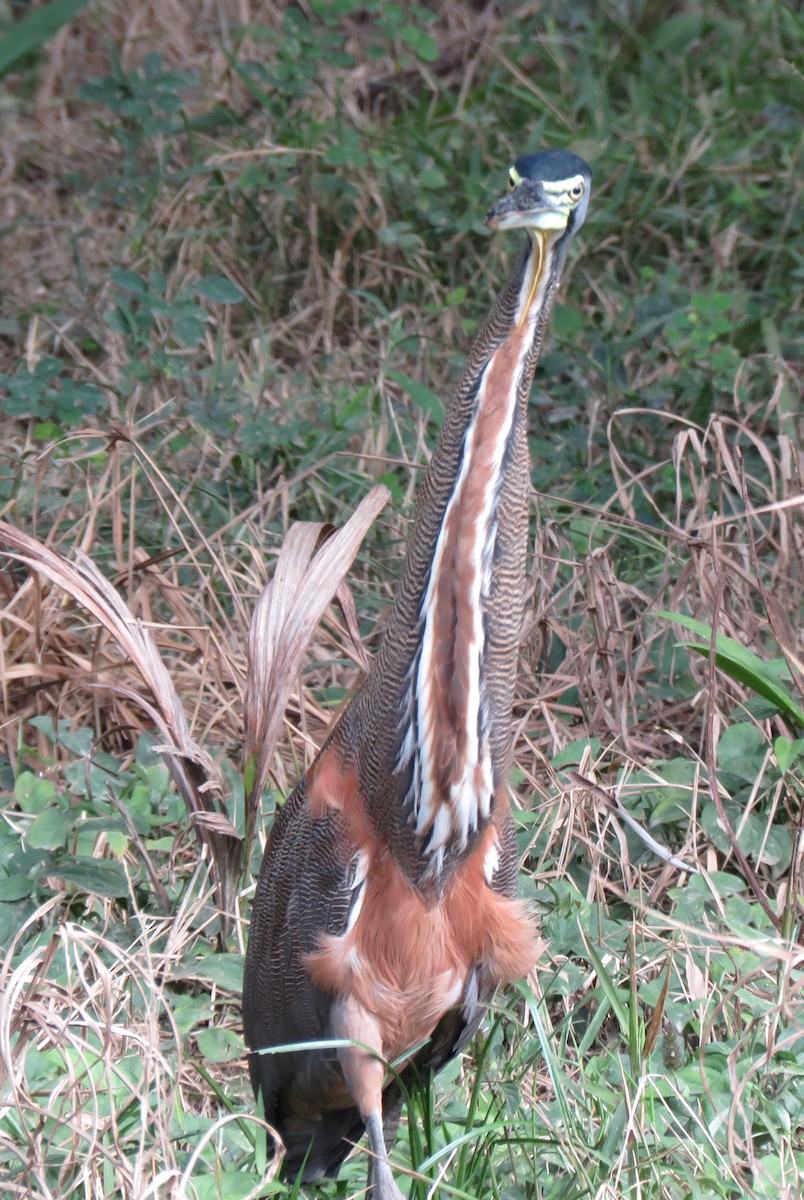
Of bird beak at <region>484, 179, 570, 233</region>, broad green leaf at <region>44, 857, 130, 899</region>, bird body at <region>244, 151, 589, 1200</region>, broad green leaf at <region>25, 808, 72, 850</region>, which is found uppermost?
bird beak at <region>484, 179, 570, 233</region>

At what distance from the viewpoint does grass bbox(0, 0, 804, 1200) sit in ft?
8.57

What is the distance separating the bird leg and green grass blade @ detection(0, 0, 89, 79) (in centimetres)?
385

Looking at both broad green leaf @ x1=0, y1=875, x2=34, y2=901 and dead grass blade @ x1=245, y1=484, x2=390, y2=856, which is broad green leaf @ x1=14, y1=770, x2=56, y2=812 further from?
dead grass blade @ x1=245, y1=484, x2=390, y2=856

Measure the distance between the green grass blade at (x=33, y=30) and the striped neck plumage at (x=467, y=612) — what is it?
3.43m

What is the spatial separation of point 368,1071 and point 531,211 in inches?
56.3

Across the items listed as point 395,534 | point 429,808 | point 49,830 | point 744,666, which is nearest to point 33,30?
point 395,534

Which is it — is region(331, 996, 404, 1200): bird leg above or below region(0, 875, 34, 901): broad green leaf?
above

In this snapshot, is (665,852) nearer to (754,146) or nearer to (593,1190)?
(593,1190)

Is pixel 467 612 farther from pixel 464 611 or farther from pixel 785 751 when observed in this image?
pixel 785 751

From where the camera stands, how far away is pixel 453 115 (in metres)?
5.81

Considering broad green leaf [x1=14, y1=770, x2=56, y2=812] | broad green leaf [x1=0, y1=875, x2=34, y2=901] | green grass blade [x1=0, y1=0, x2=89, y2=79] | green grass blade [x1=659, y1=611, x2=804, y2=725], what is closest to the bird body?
broad green leaf [x1=0, y1=875, x2=34, y2=901]

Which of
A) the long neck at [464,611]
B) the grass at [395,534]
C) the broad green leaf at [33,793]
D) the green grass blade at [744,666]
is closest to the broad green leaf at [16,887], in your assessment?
the grass at [395,534]

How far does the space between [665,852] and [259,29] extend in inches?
171

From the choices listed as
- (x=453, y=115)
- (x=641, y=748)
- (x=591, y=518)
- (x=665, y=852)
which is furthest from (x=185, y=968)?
(x=453, y=115)
